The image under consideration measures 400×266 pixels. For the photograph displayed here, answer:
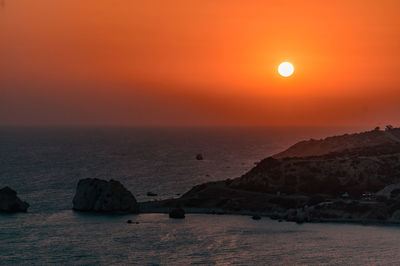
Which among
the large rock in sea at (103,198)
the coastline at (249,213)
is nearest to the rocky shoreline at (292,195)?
the large rock in sea at (103,198)

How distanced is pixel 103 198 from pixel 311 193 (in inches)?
1757

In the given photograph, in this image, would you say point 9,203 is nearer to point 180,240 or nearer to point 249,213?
point 180,240

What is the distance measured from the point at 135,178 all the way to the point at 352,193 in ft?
234

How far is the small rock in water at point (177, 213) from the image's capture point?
108688 millimetres

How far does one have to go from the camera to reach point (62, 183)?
6211 inches

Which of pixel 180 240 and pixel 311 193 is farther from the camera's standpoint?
pixel 311 193

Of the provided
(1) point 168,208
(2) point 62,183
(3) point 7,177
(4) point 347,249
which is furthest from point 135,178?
(4) point 347,249

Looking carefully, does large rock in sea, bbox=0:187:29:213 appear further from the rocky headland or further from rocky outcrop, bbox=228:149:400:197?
rocky outcrop, bbox=228:149:400:197

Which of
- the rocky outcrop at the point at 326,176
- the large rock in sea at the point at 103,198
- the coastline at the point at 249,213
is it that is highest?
the rocky outcrop at the point at 326,176

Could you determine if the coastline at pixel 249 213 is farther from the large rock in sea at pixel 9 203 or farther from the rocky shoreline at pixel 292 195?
the large rock in sea at pixel 9 203

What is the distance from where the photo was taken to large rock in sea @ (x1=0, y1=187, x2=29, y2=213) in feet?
358

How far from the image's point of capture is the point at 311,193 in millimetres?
127875

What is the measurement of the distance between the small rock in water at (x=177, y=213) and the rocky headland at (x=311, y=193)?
236 inches

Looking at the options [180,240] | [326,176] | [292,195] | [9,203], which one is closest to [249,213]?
[292,195]
